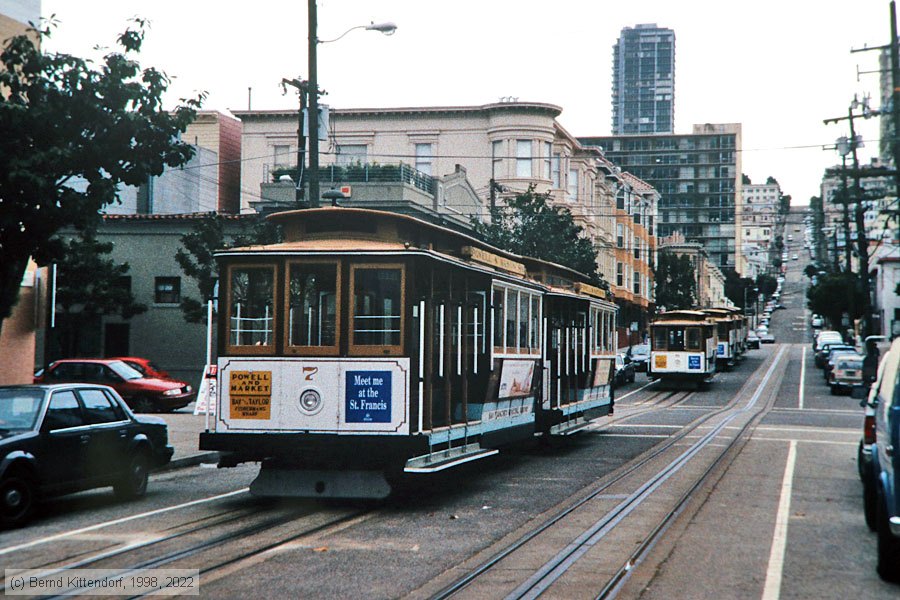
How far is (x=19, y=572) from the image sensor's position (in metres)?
8.59

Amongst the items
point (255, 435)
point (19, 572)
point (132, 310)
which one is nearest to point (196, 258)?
point (132, 310)

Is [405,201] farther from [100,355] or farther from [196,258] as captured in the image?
[100,355]

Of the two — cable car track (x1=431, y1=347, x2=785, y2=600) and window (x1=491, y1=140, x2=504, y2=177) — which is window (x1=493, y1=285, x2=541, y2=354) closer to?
cable car track (x1=431, y1=347, x2=785, y2=600)

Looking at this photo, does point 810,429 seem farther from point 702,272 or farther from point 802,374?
point 702,272

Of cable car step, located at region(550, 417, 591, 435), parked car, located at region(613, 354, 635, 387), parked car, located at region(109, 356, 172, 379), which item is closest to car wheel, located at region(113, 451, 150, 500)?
cable car step, located at region(550, 417, 591, 435)

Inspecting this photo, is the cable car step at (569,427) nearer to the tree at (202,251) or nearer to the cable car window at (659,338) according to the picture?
the tree at (202,251)

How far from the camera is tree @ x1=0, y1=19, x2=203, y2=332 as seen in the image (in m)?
13.9

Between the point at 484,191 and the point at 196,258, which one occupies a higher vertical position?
the point at 484,191

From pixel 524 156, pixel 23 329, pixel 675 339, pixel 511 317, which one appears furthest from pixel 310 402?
pixel 524 156

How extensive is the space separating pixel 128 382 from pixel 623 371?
22.7 m

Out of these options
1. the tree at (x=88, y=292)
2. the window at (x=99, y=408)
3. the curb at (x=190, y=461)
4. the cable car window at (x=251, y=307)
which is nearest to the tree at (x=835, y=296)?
the tree at (x=88, y=292)

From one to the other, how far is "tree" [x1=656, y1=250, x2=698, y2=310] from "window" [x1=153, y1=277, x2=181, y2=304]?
1987 inches

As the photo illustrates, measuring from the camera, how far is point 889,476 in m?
8.30

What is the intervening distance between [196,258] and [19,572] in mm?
29077
